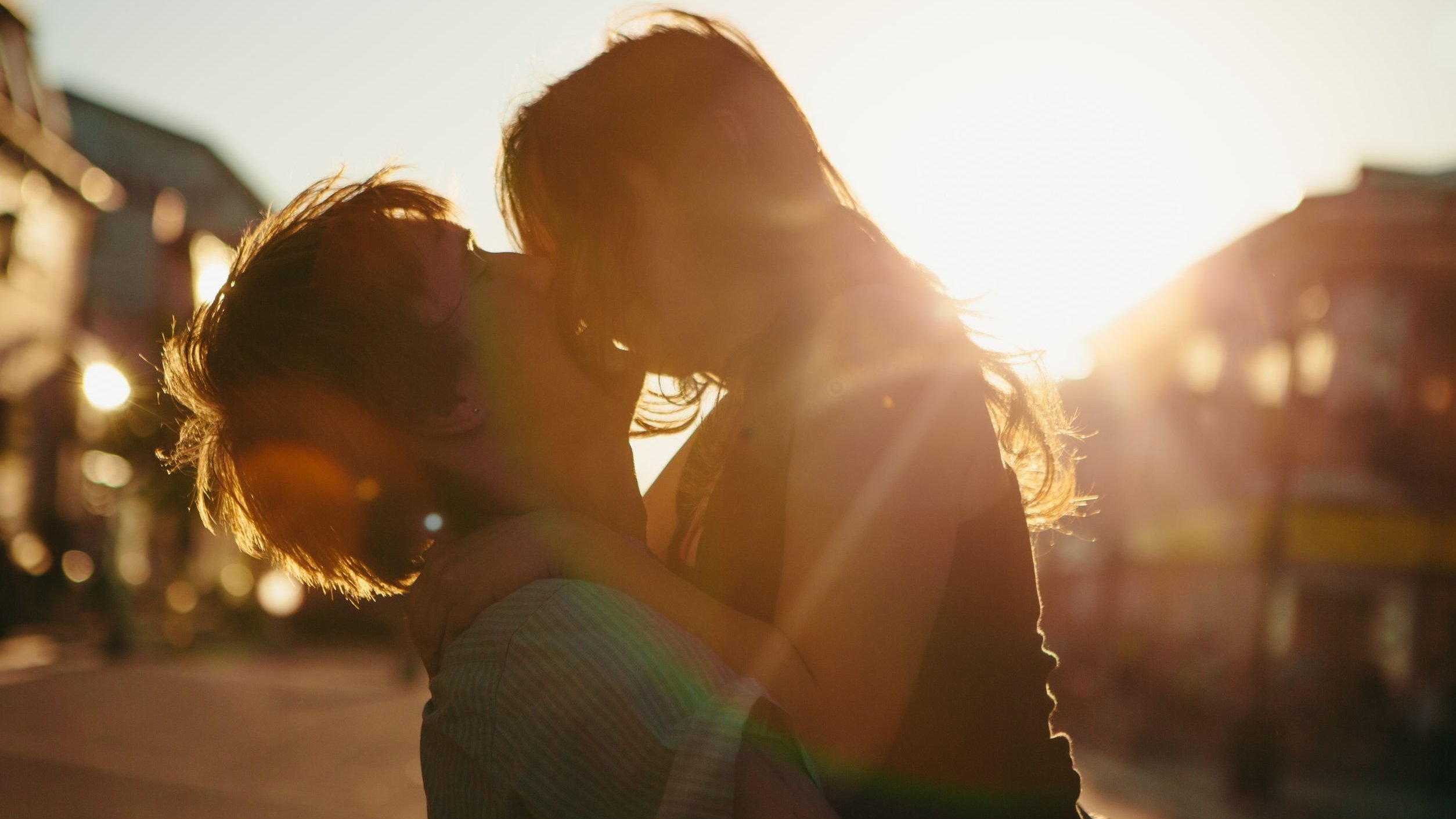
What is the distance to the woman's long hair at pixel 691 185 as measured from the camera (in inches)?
87.3

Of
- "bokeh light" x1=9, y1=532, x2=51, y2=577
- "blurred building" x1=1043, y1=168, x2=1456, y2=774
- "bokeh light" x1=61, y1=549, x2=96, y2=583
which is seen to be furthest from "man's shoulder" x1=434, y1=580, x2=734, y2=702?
"bokeh light" x1=61, y1=549, x2=96, y2=583

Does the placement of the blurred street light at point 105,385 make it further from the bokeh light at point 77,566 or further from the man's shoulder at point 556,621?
the bokeh light at point 77,566

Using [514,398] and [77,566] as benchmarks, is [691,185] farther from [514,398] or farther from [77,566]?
[77,566]

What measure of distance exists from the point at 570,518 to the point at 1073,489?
129cm

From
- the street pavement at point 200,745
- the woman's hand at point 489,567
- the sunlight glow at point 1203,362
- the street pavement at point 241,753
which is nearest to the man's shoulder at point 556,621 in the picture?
the woman's hand at point 489,567

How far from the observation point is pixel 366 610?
25.9 meters

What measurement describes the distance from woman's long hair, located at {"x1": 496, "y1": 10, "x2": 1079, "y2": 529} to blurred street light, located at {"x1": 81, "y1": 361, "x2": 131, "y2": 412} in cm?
118

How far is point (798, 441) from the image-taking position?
5.79ft

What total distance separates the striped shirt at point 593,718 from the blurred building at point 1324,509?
18.9 meters

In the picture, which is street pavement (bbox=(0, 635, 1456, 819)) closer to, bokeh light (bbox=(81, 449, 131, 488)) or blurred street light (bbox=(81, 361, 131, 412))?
blurred street light (bbox=(81, 361, 131, 412))

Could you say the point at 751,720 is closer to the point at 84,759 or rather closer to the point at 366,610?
the point at 84,759

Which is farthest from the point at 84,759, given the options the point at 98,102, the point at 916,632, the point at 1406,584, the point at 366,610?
the point at 98,102

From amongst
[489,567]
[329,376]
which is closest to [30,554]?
[329,376]

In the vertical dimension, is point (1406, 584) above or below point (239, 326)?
below
